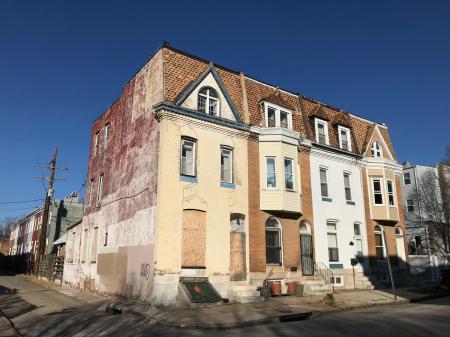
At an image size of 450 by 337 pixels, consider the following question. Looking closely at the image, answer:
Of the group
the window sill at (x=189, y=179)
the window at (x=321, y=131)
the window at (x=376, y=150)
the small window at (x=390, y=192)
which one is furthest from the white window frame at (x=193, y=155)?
the small window at (x=390, y=192)

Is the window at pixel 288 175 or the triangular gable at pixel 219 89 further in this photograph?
the window at pixel 288 175

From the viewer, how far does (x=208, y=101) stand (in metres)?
20.1

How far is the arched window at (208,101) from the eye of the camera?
19.9 meters

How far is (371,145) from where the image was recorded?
1106 inches

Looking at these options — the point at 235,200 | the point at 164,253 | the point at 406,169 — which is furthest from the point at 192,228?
the point at 406,169

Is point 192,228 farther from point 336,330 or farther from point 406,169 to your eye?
point 406,169

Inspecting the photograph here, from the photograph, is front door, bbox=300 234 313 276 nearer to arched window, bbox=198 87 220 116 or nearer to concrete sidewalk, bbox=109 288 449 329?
concrete sidewalk, bbox=109 288 449 329

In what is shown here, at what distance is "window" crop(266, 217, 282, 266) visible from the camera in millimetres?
20344

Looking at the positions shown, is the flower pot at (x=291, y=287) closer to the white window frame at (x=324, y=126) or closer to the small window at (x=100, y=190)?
the white window frame at (x=324, y=126)

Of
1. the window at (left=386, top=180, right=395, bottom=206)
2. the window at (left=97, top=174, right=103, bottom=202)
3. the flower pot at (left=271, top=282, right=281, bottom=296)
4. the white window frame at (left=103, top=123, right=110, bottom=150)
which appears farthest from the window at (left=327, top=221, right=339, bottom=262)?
the white window frame at (left=103, top=123, right=110, bottom=150)

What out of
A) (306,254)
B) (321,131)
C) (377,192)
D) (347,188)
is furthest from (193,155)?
(377,192)

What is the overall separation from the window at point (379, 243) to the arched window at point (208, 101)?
568 inches

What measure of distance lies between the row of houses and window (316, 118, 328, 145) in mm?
71

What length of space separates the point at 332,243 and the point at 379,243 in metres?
4.78
